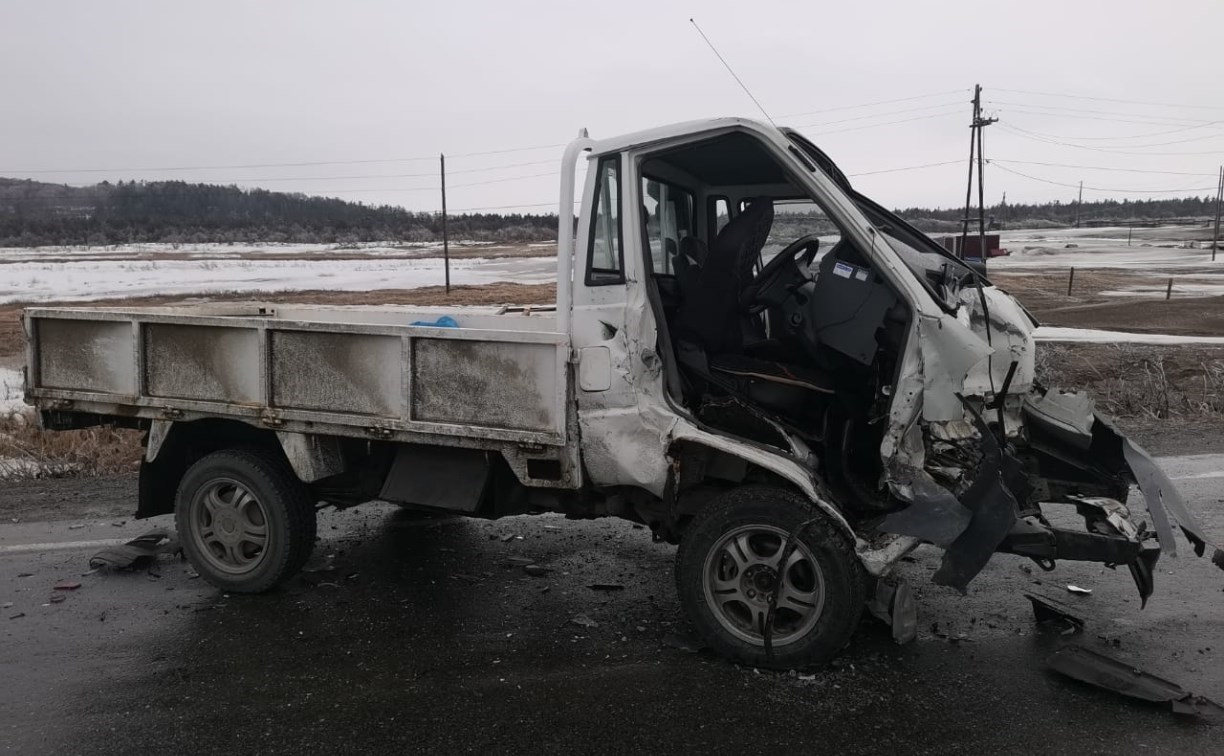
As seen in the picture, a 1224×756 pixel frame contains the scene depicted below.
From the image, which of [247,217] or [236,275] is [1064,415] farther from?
[247,217]

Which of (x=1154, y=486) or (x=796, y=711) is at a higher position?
(x=1154, y=486)

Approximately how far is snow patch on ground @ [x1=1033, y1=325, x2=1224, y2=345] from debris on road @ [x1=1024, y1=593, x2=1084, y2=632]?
43.9ft

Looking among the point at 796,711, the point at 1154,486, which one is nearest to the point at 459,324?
the point at 796,711

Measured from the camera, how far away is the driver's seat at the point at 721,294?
436cm

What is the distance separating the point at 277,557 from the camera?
15.9ft

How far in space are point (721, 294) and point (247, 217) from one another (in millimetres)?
126404

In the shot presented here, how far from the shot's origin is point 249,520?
4.97 metres

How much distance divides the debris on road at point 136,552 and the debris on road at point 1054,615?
15.9 ft

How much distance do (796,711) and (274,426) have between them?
291 centimetres

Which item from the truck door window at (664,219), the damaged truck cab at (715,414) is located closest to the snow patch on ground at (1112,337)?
the truck door window at (664,219)

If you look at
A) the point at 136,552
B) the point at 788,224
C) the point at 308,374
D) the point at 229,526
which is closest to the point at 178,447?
the point at 229,526

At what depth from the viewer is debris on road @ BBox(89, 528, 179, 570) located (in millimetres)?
5242

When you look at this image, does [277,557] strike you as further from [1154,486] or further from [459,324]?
[1154,486]

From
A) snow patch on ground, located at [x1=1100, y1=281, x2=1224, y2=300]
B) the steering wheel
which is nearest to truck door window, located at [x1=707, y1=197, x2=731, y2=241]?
the steering wheel
